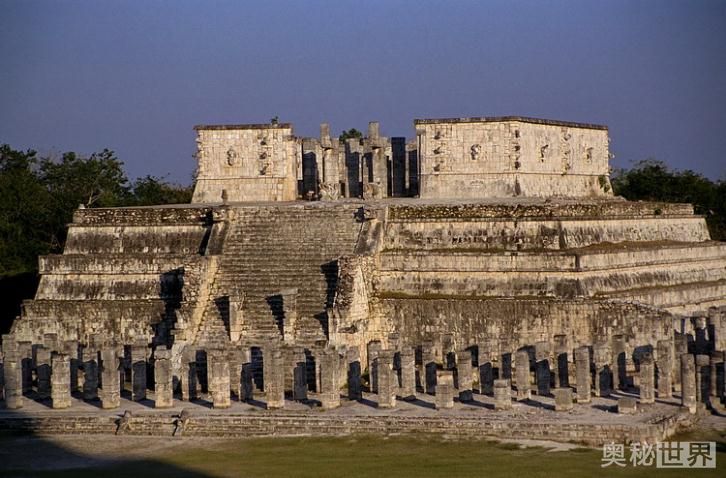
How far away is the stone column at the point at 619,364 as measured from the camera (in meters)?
32.4

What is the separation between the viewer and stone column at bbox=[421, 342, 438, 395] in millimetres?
32812

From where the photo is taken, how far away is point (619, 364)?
1282 inches

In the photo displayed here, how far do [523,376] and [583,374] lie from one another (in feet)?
4.45

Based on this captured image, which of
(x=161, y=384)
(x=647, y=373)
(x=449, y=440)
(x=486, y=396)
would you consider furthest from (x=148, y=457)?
(x=647, y=373)

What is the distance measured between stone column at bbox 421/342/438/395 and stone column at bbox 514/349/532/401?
2063mm

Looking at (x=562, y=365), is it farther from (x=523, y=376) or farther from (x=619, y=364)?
(x=523, y=376)

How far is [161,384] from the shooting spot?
1257 inches

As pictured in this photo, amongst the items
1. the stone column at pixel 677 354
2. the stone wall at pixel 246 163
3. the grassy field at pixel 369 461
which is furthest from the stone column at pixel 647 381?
A: the stone wall at pixel 246 163

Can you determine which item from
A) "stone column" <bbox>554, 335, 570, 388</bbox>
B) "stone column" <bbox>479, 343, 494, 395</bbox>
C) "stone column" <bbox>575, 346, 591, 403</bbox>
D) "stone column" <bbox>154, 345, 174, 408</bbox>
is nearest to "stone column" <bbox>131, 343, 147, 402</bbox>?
"stone column" <bbox>154, 345, 174, 408</bbox>

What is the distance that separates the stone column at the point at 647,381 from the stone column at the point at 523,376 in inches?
99.4

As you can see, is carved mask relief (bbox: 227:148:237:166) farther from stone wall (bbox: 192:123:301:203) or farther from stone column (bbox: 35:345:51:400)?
stone column (bbox: 35:345:51:400)

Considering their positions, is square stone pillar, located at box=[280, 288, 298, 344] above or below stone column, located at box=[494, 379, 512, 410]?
above

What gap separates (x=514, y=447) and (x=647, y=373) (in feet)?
13.2

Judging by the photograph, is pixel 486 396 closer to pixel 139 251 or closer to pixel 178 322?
pixel 178 322
